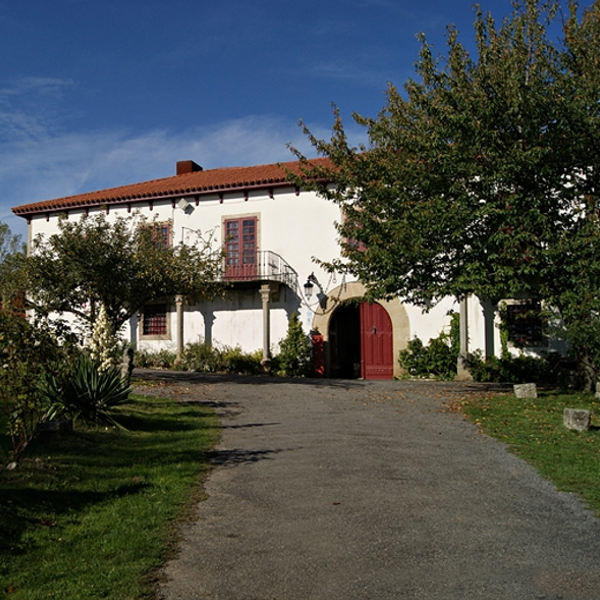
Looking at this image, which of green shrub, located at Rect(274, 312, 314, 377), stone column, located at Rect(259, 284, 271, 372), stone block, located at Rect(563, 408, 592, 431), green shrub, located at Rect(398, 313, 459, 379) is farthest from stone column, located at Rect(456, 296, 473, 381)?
stone block, located at Rect(563, 408, 592, 431)

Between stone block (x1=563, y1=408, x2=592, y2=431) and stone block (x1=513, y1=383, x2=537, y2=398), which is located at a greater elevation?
stone block (x1=513, y1=383, x2=537, y2=398)

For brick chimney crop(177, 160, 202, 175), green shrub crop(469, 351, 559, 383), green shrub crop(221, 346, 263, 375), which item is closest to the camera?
green shrub crop(469, 351, 559, 383)

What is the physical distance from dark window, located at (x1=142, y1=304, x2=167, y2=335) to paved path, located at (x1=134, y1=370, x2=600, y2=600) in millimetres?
13453

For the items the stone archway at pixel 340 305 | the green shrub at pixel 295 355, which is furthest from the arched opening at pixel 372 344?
the green shrub at pixel 295 355

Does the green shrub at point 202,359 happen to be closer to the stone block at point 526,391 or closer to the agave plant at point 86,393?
the stone block at point 526,391

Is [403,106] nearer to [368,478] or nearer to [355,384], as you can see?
[355,384]

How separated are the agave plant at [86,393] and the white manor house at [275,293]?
35.8ft

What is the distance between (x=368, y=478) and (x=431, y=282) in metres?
7.19

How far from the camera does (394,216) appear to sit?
13.4 meters

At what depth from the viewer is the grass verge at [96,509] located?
4.22 meters

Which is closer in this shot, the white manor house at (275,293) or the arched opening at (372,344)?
the white manor house at (275,293)

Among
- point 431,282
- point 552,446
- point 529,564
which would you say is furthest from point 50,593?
point 431,282

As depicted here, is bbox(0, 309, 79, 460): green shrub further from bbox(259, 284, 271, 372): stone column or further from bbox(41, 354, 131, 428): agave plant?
bbox(259, 284, 271, 372): stone column

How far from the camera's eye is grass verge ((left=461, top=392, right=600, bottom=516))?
7188 mm
